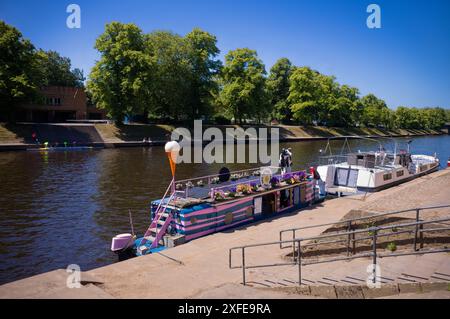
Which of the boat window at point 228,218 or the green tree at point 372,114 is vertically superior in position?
the green tree at point 372,114

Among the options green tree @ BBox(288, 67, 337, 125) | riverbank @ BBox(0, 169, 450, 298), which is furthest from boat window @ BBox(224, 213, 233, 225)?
green tree @ BBox(288, 67, 337, 125)

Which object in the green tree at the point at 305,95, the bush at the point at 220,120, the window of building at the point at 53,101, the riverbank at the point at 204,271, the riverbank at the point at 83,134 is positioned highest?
the green tree at the point at 305,95

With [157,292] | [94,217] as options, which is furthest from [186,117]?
[157,292]

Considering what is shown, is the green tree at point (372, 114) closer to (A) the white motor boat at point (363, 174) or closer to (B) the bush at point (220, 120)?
(B) the bush at point (220, 120)

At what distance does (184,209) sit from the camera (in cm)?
1823

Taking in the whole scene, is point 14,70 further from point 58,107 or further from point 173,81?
point 173,81

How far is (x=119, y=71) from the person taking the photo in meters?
73.9

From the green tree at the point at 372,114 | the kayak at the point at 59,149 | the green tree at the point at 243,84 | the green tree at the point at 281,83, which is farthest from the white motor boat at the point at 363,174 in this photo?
the green tree at the point at 372,114

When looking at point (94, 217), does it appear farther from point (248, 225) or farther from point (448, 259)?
point (448, 259)

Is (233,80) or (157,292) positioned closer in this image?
(157,292)

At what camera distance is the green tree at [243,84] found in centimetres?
9257

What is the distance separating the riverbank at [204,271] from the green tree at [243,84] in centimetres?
7335

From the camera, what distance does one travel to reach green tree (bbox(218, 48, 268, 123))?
92569 mm

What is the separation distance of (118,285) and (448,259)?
1093cm
